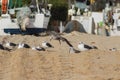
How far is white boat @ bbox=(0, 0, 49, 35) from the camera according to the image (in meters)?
27.6

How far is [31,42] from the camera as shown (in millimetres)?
22609

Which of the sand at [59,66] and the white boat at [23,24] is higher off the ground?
the sand at [59,66]

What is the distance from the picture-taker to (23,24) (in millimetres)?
27578

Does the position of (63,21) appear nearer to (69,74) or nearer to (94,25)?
(94,25)

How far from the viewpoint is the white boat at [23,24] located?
27562 mm

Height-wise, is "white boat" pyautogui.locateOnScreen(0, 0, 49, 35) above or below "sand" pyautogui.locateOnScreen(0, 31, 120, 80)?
below

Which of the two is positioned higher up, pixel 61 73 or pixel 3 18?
pixel 61 73

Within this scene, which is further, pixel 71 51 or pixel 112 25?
pixel 112 25

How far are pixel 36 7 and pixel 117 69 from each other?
1638 centimetres

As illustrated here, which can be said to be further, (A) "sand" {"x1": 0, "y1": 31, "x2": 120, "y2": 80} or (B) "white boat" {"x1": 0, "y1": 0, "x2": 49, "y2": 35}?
(B) "white boat" {"x1": 0, "y1": 0, "x2": 49, "y2": 35}

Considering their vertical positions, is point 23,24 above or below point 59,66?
below

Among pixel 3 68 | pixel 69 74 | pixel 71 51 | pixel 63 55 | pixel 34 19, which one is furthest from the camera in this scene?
pixel 34 19

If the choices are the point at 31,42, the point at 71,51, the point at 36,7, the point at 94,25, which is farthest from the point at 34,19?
the point at 71,51

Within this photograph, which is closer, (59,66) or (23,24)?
(59,66)
